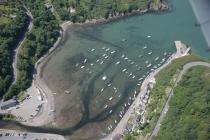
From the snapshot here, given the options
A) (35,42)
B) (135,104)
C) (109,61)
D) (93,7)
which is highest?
(93,7)

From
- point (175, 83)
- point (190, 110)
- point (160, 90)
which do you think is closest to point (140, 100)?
point (160, 90)

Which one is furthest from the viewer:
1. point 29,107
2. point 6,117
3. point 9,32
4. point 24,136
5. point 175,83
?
point 9,32

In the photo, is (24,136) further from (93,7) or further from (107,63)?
(93,7)

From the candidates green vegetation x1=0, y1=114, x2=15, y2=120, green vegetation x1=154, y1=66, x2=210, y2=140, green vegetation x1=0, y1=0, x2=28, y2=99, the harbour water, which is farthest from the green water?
green vegetation x1=154, y1=66, x2=210, y2=140

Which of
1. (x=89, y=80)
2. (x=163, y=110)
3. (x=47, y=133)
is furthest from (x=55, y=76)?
(x=163, y=110)

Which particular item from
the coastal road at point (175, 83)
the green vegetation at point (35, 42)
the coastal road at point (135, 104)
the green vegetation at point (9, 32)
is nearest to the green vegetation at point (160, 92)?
the coastal road at point (175, 83)

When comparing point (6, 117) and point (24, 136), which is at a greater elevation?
point (6, 117)

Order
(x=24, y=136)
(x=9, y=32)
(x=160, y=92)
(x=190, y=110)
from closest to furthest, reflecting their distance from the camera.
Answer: (x=24, y=136) → (x=190, y=110) → (x=160, y=92) → (x=9, y=32)
